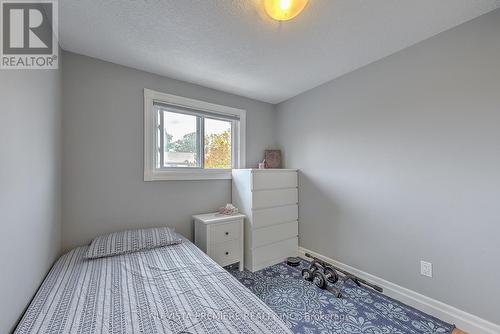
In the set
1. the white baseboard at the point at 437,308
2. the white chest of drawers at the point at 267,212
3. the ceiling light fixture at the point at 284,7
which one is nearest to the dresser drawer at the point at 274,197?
the white chest of drawers at the point at 267,212

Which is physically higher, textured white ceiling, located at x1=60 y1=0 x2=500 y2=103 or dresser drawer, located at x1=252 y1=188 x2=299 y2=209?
textured white ceiling, located at x1=60 y1=0 x2=500 y2=103

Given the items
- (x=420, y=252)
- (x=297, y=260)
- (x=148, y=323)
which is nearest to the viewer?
(x=148, y=323)

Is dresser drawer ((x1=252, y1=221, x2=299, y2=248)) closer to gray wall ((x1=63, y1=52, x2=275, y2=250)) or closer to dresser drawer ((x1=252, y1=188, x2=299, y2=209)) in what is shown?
dresser drawer ((x1=252, y1=188, x2=299, y2=209))

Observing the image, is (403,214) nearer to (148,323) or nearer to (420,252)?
(420,252)

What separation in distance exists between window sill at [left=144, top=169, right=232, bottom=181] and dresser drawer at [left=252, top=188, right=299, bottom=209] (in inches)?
22.6

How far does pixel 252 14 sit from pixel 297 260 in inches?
105

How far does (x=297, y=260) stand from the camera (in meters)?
2.62

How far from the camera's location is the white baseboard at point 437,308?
57.5 inches

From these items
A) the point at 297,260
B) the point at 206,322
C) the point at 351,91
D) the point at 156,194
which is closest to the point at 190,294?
the point at 206,322

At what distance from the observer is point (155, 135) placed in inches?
92.0

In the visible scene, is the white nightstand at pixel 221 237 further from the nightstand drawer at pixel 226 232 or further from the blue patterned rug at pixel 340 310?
the blue patterned rug at pixel 340 310

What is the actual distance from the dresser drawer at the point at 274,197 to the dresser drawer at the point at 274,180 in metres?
0.06

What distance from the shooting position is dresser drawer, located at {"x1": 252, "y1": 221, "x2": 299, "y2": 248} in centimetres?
248

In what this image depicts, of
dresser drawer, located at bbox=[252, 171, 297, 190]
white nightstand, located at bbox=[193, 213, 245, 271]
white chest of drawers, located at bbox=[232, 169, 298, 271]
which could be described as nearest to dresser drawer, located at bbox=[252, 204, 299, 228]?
white chest of drawers, located at bbox=[232, 169, 298, 271]
